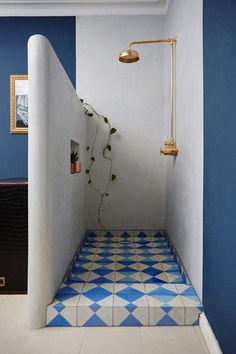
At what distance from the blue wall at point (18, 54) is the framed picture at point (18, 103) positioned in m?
0.06

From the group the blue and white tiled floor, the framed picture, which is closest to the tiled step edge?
the blue and white tiled floor

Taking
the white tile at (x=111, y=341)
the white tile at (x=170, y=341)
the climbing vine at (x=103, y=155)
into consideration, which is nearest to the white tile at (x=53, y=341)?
the white tile at (x=111, y=341)

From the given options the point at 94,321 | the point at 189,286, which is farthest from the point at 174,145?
the point at 94,321

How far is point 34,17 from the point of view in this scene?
11.7 feet

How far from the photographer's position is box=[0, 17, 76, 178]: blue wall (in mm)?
3531

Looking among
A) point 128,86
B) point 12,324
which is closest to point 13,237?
point 12,324

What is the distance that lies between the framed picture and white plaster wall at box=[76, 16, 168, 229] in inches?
26.4

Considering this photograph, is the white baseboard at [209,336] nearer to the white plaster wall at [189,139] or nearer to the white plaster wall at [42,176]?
the white plaster wall at [189,139]

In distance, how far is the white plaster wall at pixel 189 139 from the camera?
1.85 metres

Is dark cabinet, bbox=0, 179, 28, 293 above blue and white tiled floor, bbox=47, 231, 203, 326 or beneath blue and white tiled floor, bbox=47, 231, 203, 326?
above

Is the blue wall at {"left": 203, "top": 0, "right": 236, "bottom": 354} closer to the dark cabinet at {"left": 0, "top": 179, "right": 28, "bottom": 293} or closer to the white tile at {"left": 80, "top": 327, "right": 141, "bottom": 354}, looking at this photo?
the white tile at {"left": 80, "top": 327, "right": 141, "bottom": 354}

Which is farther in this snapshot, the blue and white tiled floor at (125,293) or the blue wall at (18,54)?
the blue wall at (18,54)

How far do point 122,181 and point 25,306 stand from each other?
6.39 feet

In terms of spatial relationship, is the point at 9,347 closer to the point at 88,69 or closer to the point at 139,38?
the point at 88,69
